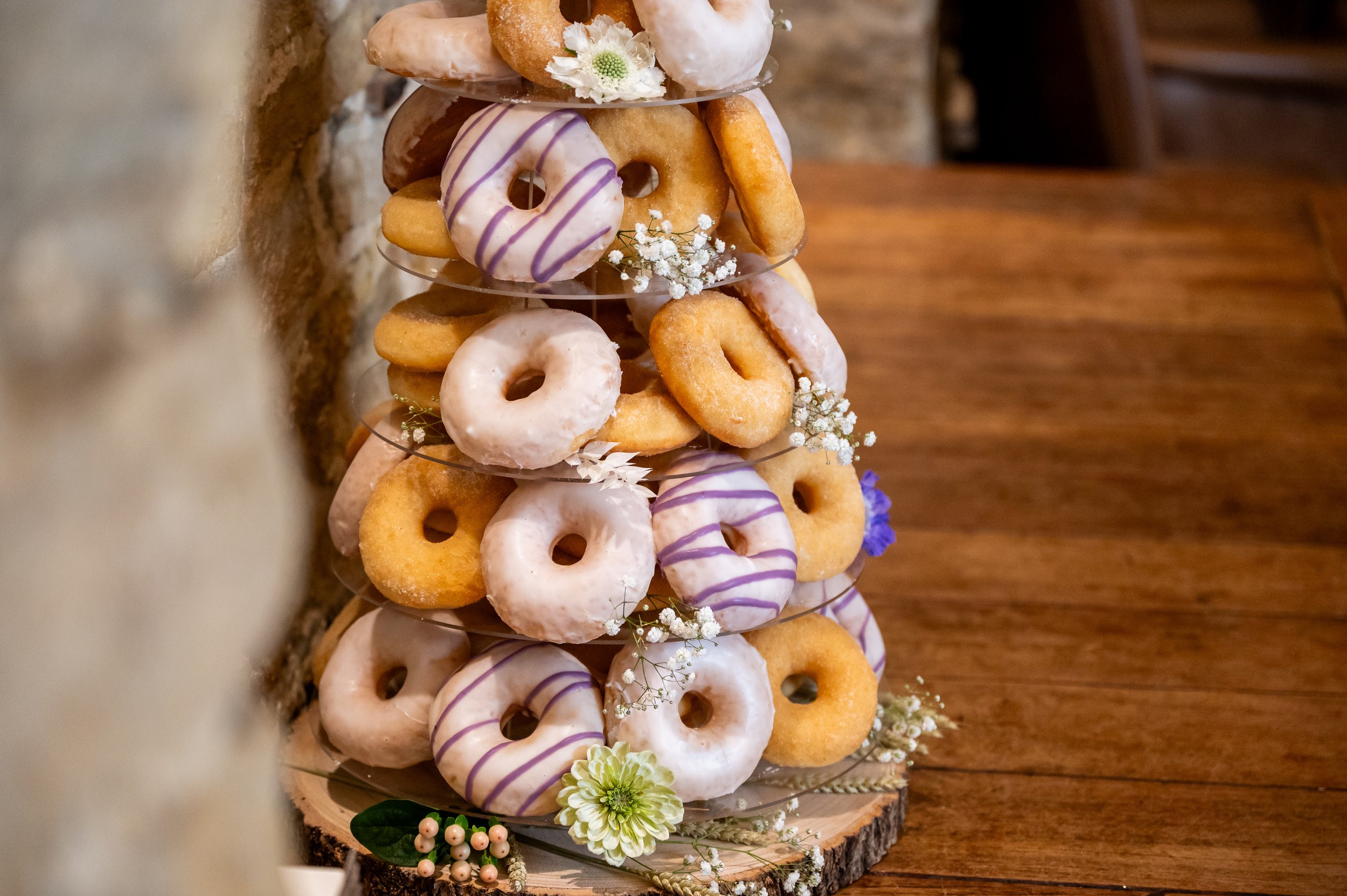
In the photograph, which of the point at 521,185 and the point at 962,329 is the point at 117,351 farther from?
the point at 962,329

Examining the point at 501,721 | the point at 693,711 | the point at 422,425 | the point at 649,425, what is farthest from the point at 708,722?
the point at 422,425

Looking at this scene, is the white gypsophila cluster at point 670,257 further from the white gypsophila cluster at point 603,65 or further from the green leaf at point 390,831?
the green leaf at point 390,831

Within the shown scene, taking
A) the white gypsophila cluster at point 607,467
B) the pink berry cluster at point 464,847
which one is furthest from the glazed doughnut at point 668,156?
the pink berry cluster at point 464,847

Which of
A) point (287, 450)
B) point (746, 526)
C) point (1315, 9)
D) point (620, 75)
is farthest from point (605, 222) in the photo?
point (1315, 9)

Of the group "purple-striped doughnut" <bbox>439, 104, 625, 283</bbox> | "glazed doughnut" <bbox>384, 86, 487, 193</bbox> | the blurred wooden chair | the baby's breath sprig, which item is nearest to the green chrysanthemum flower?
the baby's breath sprig

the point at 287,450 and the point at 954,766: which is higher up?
the point at 287,450

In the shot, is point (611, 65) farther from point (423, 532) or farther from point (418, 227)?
point (423, 532)
